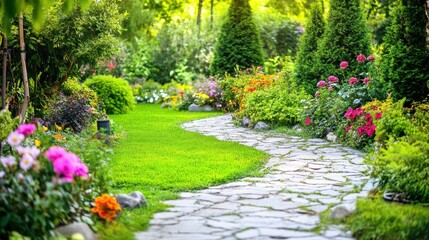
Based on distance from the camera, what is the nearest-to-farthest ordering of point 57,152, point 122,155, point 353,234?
point 57,152 → point 353,234 → point 122,155

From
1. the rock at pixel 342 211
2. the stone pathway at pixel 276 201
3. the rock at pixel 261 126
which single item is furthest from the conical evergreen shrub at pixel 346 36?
the rock at pixel 342 211

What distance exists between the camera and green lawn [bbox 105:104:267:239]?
666 cm

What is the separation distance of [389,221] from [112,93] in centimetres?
1244

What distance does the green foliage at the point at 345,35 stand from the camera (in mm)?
12844

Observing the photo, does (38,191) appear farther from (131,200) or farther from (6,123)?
(6,123)

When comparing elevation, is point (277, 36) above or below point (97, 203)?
above

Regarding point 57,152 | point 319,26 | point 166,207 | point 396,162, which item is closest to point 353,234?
point 396,162

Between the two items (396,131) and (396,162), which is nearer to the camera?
(396,162)

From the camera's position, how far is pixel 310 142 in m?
10.7

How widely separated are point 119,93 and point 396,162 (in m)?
11.6

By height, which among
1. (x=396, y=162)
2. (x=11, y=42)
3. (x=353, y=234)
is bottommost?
(x=353, y=234)

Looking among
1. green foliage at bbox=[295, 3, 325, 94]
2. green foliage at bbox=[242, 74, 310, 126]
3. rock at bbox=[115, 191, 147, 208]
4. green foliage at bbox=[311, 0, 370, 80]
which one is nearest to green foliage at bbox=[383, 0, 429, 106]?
green foliage at bbox=[242, 74, 310, 126]

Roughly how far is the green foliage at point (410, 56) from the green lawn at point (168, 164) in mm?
2375

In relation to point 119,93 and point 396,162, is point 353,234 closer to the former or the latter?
point 396,162
